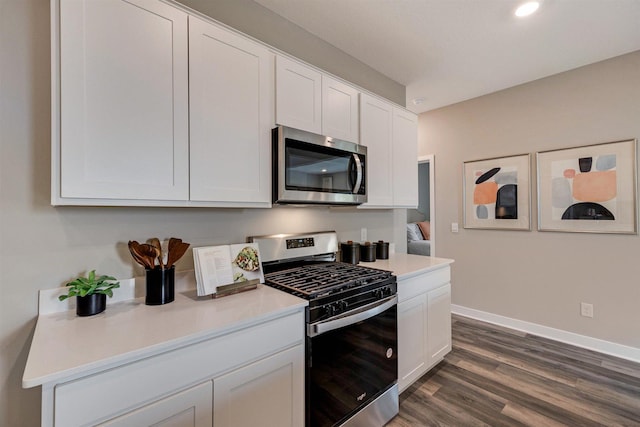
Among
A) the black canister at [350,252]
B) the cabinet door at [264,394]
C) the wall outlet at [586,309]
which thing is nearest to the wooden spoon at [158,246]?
the cabinet door at [264,394]

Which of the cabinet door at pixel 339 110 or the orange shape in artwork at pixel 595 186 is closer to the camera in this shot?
the cabinet door at pixel 339 110

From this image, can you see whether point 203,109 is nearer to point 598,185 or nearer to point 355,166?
point 355,166

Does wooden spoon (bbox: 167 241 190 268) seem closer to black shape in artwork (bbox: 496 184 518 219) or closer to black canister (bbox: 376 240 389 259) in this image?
black canister (bbox: 376 240 389 259)

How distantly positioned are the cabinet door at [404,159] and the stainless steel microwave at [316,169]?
0.52 meters

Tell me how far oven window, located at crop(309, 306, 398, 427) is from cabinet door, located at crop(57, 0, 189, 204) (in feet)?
3.34

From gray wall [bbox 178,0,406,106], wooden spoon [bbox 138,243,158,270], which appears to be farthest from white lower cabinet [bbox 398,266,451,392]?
gray wall [bbox 178,0,406,106]

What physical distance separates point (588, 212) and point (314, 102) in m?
2.84

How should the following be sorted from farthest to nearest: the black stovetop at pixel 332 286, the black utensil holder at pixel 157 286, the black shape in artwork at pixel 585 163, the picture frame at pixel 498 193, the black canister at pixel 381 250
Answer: the picture frame at pixel 498 193 < the black shape in artwork at pixel 585 163 < the black canister at pixel 381 250 < the black stovetop at pixel 332 286 < the black utensil holder at pixel 157 286

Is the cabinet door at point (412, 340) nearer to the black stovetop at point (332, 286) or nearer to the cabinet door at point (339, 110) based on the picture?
the black stovetop at point (332, 286)

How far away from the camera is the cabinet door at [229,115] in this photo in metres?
1.31

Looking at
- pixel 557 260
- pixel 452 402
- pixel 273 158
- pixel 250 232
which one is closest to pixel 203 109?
pixel 273 158

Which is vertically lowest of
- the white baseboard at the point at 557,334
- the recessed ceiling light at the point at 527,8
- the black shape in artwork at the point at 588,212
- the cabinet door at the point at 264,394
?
the white baseboard at the point at 557,334

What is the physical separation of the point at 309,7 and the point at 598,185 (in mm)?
3012

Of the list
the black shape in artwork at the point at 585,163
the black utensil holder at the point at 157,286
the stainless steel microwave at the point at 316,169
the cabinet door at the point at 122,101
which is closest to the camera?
the cabinet door at the point at 122,101
